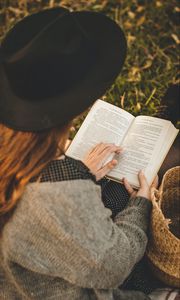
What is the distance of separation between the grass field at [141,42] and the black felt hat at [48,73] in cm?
139

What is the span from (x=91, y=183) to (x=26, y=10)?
9.15ft

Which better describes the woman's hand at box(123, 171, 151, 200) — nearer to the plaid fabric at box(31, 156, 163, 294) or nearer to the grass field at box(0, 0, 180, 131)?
the plaid fabric at box(31, 156, 163, 294)

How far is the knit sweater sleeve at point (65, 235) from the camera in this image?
139cm

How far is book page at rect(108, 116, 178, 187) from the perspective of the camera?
6.59 feet

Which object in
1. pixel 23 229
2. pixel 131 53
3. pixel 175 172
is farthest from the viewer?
pixel 131 53

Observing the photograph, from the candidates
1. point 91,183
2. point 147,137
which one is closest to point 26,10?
point 147,137

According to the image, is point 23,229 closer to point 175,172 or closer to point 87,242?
point 87,242

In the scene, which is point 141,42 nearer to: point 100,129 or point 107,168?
point 100,129

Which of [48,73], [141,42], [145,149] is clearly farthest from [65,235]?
[141,42]

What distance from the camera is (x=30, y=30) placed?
160cm

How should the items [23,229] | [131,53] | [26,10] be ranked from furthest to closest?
[26,10], [131,53], [23,229]

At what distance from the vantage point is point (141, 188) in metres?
1.94

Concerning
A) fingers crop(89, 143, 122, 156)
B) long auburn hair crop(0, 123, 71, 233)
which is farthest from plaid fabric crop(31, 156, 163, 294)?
fingers crop(89, 143, 122, 156)

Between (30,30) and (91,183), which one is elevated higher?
(30,30)
